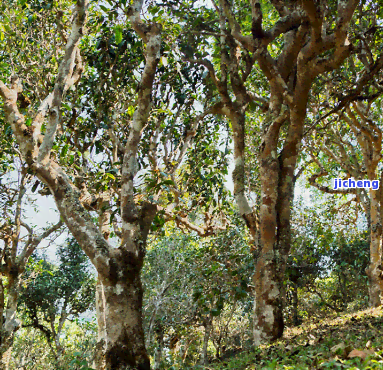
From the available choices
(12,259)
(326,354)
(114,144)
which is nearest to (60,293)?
(12,259)

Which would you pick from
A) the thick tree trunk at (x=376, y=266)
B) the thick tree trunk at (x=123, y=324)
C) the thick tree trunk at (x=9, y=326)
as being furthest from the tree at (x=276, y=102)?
the thick tree trunk at (x=9, y=326)

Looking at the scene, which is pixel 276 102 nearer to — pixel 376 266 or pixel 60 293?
pixel 376 266

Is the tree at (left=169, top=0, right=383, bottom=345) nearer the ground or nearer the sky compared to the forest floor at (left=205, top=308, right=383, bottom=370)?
nearer the sky

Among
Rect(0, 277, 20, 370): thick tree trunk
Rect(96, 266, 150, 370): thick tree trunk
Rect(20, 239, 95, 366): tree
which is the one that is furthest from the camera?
Rect(20, 239, 95, 366): tree

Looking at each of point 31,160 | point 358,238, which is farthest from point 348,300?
point 31,160

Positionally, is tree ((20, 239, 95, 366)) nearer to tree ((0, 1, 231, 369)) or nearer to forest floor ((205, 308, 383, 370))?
tree ((0, 1, 231, 369))

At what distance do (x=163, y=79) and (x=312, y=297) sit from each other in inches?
446

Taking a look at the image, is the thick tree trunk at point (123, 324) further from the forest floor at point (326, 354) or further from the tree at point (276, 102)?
the tree at point (276, 102)

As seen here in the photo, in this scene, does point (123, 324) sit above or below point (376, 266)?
below

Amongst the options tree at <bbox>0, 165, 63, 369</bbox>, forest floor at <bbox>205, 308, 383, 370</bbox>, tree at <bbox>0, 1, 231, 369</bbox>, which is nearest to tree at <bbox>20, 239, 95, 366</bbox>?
tree at <bbox>0, 165, 63, 369</bbox>

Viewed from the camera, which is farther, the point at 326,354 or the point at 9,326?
the point at 9,326

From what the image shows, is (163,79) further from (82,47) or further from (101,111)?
(82,47)

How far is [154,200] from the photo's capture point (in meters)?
4.21

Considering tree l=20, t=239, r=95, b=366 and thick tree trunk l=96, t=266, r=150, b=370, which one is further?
tree l=20, t=239, r=95, b=366
